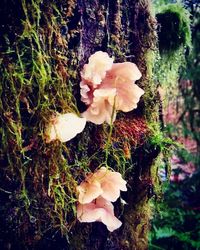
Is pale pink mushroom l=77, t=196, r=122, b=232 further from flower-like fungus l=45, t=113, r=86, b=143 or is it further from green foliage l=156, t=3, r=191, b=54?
green foliage l=156, t=3, r=191, b=54

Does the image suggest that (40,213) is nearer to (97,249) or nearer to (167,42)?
(97,249)

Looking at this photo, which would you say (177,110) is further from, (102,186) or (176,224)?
(102,186)

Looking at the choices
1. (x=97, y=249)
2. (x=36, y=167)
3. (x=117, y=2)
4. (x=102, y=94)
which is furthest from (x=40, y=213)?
(x=117, y=2)

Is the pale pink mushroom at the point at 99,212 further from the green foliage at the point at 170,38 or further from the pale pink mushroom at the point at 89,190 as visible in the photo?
the green foliage at the point at 170,38

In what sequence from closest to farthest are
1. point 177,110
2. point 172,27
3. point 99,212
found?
point 99,212
point 172,27
point 177,110

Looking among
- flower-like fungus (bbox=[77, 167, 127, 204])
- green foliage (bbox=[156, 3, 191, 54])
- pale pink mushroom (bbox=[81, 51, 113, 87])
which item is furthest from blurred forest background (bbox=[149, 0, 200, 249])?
pale pink mushroom (bbox=[81, 51, 113, 87])

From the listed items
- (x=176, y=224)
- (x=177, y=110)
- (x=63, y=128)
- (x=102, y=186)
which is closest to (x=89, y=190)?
(x=102, y=186)
